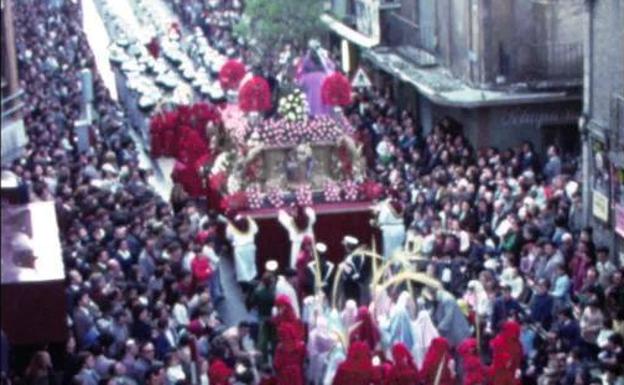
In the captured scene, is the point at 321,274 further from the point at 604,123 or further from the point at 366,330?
the point at 604,123

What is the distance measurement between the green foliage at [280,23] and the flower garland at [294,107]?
17.8 metres

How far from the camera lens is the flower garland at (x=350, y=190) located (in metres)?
34.8

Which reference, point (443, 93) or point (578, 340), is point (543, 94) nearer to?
point (443, 93)

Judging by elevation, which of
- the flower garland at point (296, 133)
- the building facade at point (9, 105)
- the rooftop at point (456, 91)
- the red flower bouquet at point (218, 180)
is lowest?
the red flower bouquet at point (218, 180)

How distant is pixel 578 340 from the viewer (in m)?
25.8

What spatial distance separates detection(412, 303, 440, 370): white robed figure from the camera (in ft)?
86.1

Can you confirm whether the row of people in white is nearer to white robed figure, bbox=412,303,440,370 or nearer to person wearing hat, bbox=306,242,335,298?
person wearing hat, bbox=306,242,335,298

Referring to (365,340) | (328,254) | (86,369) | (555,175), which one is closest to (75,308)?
(86,369)

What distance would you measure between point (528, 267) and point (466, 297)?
1.93 metres

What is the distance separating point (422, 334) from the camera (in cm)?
2633

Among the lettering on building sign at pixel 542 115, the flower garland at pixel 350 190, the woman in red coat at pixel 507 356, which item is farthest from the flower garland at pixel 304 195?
the woman in red coat at pixel 507 356

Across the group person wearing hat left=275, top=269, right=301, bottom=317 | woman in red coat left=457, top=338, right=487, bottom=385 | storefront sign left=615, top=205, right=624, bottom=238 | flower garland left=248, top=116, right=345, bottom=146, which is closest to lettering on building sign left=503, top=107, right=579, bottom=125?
flower garland left=248, top=116, right=345, bottom=146

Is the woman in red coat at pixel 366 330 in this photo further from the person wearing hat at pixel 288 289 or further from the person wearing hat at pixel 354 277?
the person wearing hat at pixel 354 277

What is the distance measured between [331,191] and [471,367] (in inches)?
465
